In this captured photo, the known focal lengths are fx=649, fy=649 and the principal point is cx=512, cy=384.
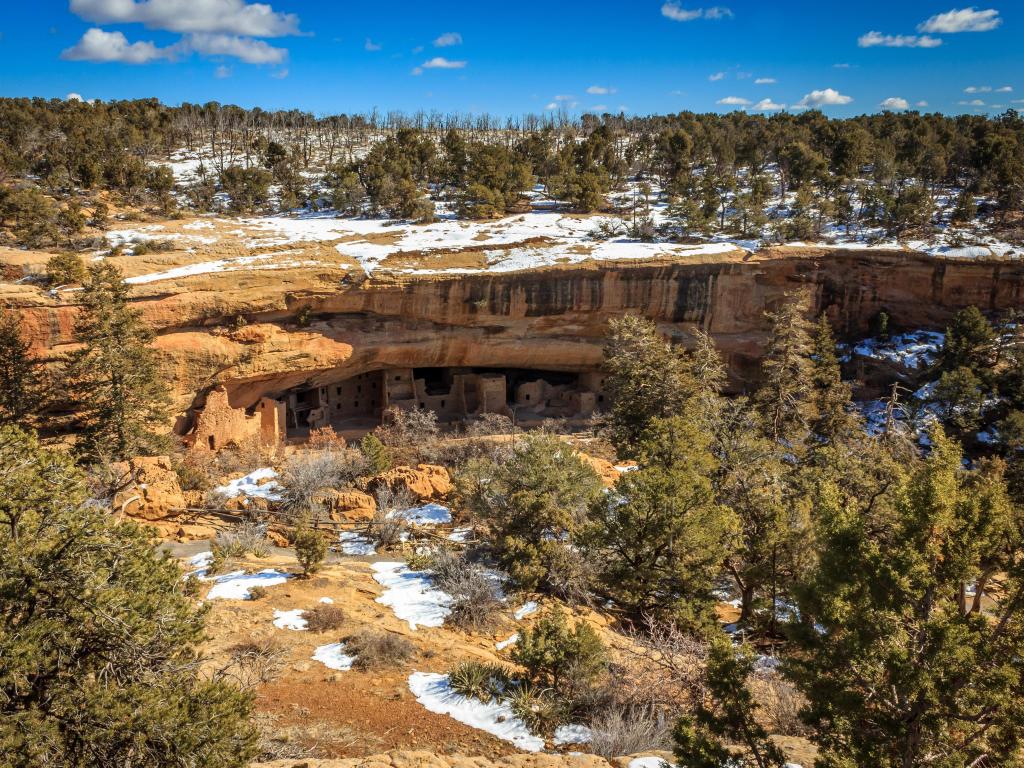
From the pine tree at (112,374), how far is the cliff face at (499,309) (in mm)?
1636

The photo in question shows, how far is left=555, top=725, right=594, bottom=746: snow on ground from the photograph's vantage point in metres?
8.36

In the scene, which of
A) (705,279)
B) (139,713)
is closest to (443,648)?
(139,713)

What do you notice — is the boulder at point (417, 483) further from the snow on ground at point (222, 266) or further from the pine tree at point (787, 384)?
the pine tree at point (787, 384)

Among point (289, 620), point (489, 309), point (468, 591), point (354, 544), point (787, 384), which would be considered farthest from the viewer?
point (489, 309)

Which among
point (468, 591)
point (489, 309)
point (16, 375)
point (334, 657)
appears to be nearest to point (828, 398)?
point (489, 309)

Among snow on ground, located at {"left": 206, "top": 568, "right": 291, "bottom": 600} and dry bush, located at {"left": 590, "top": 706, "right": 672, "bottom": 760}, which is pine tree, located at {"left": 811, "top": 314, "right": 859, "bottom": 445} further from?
snow on ground, located at {"left": 206, "top": 568, "right": 291, "bottom": 600}

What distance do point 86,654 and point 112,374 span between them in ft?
46.7

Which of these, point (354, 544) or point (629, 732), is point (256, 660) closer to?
point (629, 732)

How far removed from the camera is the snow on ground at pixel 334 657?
10.1 meters

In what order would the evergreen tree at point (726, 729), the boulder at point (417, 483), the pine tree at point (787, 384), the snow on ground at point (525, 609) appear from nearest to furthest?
the evergreen tree at point (726, 729) → the snow on ground at point (525, 609) → the pine tree at point (787, 384) → the boulder at point (417, 483)

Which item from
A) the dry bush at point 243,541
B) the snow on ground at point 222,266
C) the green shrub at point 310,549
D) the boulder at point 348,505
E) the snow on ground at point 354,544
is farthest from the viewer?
the snow on ground at point 222,266

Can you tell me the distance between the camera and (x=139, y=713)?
5211mm

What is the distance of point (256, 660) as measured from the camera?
955cm

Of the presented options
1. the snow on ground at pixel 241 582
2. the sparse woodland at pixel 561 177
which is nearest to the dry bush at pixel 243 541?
the snow on ground at pixel 241 582
